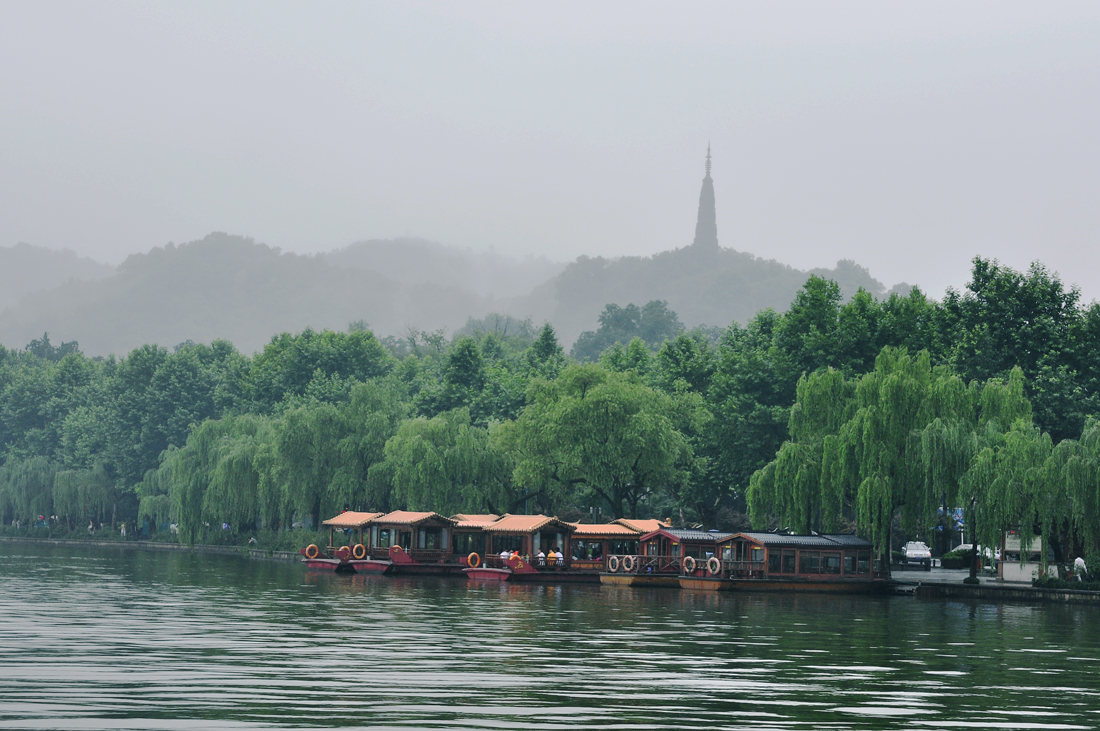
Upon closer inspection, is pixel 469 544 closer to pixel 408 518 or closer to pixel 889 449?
pixel 408 518

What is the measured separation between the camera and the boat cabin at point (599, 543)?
6438 cm

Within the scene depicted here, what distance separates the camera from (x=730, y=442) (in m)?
76.6

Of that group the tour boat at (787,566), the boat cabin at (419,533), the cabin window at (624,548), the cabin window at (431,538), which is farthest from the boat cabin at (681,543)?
the cabin window at (431,538)

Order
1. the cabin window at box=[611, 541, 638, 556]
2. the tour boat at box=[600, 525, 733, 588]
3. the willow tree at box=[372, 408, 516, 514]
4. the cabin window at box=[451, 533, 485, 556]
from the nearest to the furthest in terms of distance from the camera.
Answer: the tour boat at box=[600, 525, 733, 588] → the cabin window at box=[611, 541, 638, 556] → the cabin window at box=[451, 533, 485, 556] → the willow tree at box=[372, 408, 516, 514]

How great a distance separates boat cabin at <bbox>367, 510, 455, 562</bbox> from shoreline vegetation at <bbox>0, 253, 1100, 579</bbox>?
481cm

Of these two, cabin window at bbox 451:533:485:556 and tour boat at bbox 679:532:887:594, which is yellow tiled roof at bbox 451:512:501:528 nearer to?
cabin window at bbox 451:533:485:556

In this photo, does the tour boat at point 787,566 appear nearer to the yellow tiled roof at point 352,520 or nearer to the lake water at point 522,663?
the lake water at point 522,663

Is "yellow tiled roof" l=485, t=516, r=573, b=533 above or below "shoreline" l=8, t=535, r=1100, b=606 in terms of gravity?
above

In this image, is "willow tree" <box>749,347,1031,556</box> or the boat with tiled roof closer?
"willow tree" <box>749,347,1031,556</box>

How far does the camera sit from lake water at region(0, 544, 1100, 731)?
60.1 ft

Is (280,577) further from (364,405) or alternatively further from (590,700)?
(590,700)

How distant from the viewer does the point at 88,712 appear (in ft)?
56.8

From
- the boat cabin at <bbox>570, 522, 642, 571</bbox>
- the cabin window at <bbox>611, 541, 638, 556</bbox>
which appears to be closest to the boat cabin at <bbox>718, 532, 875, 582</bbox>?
the boat cabin at <bbox>570, 522, 642, 571</bbox>

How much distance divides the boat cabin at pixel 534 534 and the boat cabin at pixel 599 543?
1.57 ft
